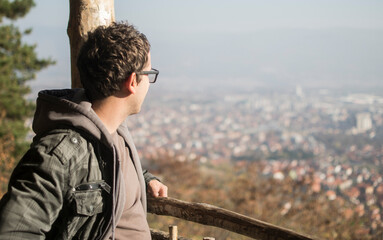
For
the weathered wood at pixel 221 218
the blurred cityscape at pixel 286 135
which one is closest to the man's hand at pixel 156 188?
the weathered wood at pixel 221 218

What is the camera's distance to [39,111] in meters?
1.55

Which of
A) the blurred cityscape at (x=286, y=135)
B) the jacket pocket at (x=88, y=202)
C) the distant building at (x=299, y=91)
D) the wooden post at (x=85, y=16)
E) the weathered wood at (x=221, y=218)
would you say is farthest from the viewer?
the distant building at (x=299, y=91)

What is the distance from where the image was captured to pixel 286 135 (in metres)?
34.6

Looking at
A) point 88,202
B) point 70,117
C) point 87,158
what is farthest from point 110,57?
point 88,202

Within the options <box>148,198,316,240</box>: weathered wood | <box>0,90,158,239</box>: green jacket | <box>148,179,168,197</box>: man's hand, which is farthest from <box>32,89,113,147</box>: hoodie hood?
<box>148,198,316,240</box>: weathered wood

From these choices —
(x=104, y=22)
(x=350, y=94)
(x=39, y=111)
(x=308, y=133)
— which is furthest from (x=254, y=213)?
(x=350, y=94)

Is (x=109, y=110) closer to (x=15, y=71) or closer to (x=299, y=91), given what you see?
(x=15, y=71)

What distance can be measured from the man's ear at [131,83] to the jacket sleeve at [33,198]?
384 millimetres

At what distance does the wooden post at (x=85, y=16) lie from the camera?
2.44 metres

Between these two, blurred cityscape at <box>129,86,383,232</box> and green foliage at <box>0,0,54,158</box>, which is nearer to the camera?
green foliage at <box>0,0,54,158</box>

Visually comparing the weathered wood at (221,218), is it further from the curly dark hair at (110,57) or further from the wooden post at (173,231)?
the curly dark hair at (110,57)

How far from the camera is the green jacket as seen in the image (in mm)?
1248

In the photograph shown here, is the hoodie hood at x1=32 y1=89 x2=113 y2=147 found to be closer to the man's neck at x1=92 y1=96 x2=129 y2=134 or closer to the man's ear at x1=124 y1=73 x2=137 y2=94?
the man's neck at x1=92 y1=96 x2=129 y2=134

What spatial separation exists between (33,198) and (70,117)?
1.03ft
